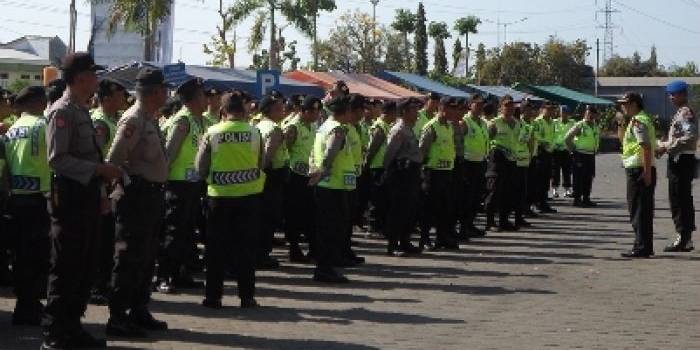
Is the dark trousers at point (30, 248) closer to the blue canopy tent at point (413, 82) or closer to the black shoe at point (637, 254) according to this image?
the black shoe at point (637, 254)

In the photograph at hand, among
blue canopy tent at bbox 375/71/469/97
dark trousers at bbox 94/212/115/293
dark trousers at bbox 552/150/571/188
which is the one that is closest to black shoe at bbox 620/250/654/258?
dark trousers at bbox 94/212/115/293

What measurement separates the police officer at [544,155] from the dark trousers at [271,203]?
30.6 feet

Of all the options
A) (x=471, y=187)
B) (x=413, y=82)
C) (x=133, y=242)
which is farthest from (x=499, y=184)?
(x=413, y=82)

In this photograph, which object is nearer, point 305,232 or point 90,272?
point 90,272

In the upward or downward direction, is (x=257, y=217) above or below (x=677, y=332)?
above

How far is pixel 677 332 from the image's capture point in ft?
32.4

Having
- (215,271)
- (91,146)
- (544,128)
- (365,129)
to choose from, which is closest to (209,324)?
(215,271)

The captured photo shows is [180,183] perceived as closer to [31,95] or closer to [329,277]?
[31,95]

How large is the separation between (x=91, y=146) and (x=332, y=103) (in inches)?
183

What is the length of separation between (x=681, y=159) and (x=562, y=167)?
904 cm

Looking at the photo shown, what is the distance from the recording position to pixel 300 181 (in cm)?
1469

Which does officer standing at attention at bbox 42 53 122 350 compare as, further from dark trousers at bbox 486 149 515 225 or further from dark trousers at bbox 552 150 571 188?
dark trousers at bbox 552 150 571 188

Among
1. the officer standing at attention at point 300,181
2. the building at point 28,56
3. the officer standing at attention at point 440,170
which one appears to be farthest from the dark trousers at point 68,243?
the building at point 28,56

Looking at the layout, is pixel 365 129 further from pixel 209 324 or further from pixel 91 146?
pixel 91 146
